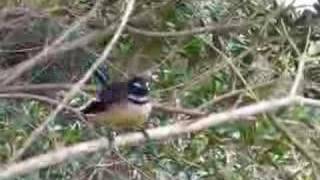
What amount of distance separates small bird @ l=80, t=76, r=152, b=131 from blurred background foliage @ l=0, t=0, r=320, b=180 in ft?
0.36

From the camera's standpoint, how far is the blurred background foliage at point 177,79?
2.62 m

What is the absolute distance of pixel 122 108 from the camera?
2510 millimetres

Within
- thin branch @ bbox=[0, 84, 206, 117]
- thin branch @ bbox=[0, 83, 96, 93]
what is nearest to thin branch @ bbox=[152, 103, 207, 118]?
thin branch @ bbox=[0, 84, 206, 117]

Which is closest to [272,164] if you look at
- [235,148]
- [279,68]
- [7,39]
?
[235,148]

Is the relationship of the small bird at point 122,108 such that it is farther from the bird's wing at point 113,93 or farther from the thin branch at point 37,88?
the thin branch at point 37,88

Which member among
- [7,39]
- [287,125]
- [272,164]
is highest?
[7,39]

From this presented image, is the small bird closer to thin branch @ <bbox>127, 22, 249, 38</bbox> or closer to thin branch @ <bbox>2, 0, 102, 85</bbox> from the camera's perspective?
thin branch @ <bbox>127, 22, 249, 38</bbox>

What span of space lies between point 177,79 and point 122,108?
1.09ft

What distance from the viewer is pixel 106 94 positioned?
8.34ft

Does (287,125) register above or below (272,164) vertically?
above

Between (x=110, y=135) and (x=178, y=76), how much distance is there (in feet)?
1.90

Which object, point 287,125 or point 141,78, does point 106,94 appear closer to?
point 141,78

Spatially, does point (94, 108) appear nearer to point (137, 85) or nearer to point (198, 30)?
point (137, 85)

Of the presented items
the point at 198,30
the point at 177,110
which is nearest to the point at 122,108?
the point at 177,110
